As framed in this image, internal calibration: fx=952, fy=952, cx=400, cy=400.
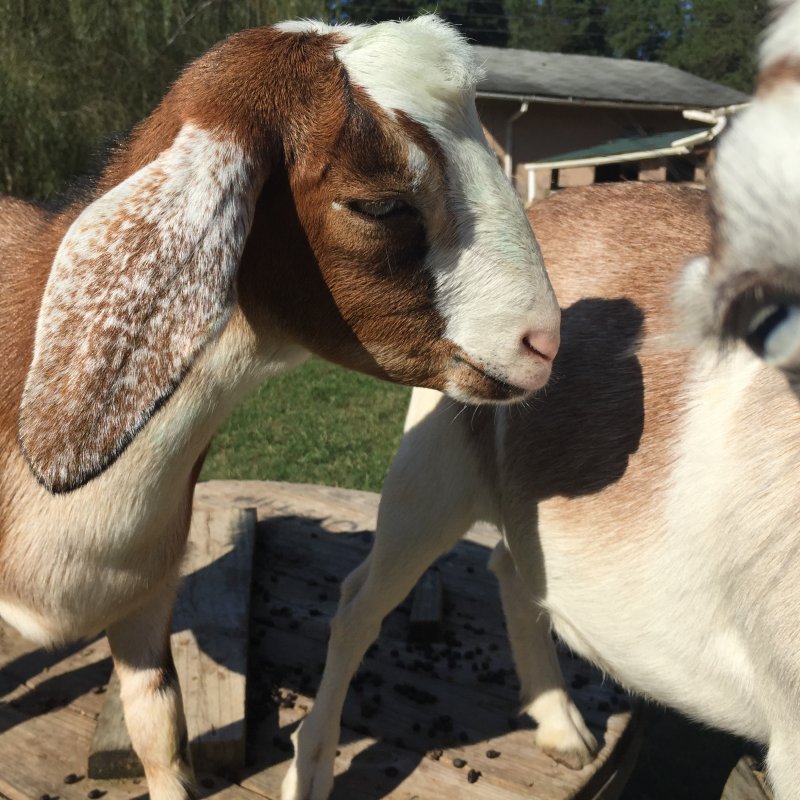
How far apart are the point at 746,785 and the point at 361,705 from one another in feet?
3.98

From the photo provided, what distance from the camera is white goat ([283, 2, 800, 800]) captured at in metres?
1.98

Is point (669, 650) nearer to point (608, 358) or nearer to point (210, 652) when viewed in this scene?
point (608, 358)

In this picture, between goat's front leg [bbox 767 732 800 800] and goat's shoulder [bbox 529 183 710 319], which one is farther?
goat's shoulder [bbox 529 183 710 319]

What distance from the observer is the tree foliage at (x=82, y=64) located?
437 inches

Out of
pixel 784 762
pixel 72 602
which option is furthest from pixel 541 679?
pixel 72 602

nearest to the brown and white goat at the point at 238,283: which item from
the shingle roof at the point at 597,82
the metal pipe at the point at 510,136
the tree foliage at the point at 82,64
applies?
the tree foliage at the point at 82,64

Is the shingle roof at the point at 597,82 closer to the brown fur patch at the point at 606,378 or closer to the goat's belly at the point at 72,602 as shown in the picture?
the brown fur patch at the point at 606,378

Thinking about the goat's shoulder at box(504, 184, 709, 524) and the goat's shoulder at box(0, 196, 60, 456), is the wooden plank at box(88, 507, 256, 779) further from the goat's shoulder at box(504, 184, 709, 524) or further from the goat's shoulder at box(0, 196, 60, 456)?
the goat's shoulder at box(504, 184, 709, 524)

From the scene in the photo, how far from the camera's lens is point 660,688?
2295 millimetres

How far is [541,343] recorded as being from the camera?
1.98 meters

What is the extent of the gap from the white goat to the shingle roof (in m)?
14.3

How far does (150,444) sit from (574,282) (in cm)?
125

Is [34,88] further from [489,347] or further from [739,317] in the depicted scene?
[739,317]

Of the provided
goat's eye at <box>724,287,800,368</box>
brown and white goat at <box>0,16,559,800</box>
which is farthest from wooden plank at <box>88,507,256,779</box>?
goat's eye at <box>724,287,800,368</box>
